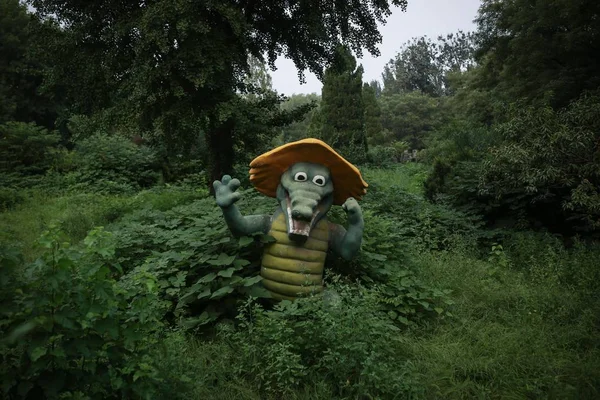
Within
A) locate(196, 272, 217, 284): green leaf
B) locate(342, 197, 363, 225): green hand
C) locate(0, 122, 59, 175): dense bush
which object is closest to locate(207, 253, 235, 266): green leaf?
locate(196, 272, 217, 284): green leaf

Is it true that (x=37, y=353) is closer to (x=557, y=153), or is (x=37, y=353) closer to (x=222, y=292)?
(x=222, y=292)

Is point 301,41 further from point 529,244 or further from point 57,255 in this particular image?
point 57,255

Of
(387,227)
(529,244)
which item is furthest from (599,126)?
(387,227)

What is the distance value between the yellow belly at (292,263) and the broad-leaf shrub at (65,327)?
5.74 feet

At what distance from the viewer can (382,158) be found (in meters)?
21.5

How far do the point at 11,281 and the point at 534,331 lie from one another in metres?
3.86

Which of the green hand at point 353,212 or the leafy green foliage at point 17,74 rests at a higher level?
the leafy green foliage at point 17,74

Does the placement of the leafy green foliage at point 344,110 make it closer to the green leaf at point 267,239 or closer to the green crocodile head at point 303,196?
the green crocodile head at point 303,196

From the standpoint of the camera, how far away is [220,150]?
9258mm

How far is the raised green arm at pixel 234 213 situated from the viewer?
154 inches

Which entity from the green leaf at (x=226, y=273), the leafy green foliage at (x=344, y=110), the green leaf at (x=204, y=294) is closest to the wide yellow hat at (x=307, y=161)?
the green leaf at (x=226, y=273)

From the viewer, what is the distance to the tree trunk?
30.1 ft

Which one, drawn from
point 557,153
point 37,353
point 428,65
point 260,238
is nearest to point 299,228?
point 260,238

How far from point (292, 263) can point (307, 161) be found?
39.1 inches
